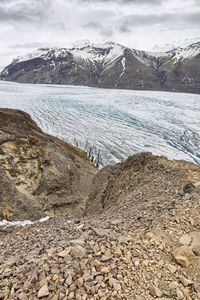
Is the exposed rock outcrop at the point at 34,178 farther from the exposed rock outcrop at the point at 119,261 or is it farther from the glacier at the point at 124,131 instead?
the glacier at the point at 124,131

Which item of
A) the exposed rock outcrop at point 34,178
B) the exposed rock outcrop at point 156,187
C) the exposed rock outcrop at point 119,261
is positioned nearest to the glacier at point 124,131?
the exposed rock outcrop at point 34,178

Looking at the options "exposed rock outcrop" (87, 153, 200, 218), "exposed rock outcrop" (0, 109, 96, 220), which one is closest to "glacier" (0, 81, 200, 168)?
"exposed rock outcrop" (0, 109, 96, 220)

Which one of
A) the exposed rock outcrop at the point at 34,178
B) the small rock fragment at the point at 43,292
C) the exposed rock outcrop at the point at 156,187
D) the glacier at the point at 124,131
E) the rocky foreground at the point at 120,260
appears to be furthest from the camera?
the glacier at the point at 124,131

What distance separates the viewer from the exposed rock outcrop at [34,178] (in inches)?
496

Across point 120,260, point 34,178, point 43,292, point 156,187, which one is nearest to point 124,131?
point 34,178

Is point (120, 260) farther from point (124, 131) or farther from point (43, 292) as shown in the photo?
point (124, 131)

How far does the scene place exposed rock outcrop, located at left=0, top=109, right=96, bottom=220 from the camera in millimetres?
12611

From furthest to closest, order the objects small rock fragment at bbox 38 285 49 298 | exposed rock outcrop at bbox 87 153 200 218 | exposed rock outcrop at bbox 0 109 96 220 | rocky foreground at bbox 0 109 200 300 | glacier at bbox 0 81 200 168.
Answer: glacier at bbox 0 81 200 168, exposed rock outcrop at bbox 0 109 96 220, exposed rock outcrop at bbox 87 153 200 218, rocky foreground at bbox 0 109 200 300, small rock fragment at bbox 38 285 49 298

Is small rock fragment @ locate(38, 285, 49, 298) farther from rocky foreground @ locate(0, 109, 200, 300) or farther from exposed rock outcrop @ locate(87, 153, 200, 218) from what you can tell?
exposed rock outcrop @ locate(87, 153, 200, 218)

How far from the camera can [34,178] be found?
15.4 metres

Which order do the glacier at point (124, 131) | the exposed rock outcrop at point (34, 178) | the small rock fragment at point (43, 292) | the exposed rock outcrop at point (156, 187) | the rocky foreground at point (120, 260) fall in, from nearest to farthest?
the small rock fragment at point (43, 292), the rocky foreground at point (120, 260), the exposed rock outcrop at point (156, 187), the exposed rock outcrop at point (34, 178), the glacier at point (124, 131)

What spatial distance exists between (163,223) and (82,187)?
530 inches

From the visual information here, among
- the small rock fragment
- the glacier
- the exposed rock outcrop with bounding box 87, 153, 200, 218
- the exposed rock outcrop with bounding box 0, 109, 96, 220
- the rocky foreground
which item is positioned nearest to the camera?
the small rock fragment

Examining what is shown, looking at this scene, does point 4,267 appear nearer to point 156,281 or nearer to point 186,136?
point 156,281
